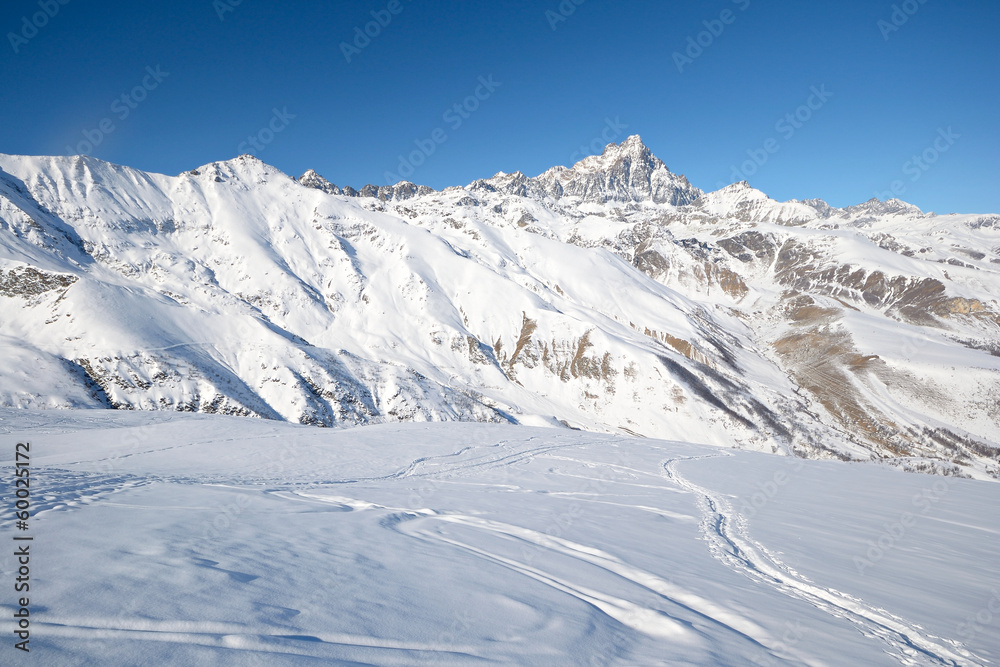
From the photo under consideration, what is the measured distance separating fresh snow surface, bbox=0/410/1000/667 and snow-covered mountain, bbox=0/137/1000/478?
47341 mm

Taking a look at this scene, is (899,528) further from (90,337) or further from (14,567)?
(90,337)

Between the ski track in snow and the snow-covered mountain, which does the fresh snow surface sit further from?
the snow-covered mountain

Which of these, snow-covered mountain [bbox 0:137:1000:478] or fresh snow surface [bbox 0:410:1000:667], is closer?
fresh snow surface [bbox 0:410:1000:667]

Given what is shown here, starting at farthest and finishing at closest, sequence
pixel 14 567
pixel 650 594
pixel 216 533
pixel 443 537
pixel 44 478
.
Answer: pixel 44 478
pixel 443 537
pixel 216 533
pixel 650 594
pixel 14 567

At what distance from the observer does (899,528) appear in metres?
12.2

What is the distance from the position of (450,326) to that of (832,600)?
99.2 metres

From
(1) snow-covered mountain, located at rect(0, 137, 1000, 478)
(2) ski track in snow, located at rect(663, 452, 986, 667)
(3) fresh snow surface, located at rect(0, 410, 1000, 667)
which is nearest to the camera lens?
(3) fresh snow surface, located at rect(0, 410, 1000, 667)

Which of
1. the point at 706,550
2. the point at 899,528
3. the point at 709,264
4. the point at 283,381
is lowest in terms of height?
the point at 283,381

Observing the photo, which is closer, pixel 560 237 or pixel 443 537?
pixel 443 537

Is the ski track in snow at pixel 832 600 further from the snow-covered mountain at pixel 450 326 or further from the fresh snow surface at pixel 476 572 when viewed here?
the snow-covered mountain at pixel 450 326

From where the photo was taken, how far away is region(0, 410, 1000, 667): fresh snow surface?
3.67 metres

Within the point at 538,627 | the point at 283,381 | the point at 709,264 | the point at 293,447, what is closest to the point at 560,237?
the point at 709,264

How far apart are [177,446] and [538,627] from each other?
21578 millimetres

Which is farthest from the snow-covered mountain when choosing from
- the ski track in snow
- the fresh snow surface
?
the ski track in snow
